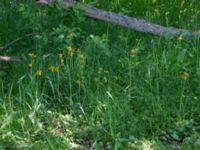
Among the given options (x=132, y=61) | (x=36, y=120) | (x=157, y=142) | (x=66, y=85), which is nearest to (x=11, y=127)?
(x=36, y=120)

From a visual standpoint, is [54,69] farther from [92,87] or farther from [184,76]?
[184,76]

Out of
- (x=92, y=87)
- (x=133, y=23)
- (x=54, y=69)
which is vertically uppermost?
(x=133, y=23)

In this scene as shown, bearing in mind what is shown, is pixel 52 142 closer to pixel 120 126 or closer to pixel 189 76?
pixel 120 126

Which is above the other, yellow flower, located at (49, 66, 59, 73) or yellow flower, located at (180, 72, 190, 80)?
yellow flower, located at (49, 66, 59, 73)

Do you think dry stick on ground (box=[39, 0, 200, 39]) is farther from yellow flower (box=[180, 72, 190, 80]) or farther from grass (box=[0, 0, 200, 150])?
yellow flower (box=[180, 72, 190, 80])

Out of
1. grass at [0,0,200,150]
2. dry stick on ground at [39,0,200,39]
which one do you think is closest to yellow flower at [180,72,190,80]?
grass at [0,0,200,150]

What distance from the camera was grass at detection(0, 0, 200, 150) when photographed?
394 cm

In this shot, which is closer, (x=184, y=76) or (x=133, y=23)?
(x=184, y=76)

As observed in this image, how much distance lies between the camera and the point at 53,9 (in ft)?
18.0

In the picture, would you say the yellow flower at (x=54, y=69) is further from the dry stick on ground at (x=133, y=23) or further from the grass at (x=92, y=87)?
the dry stick on ground at (x=133, y=23)

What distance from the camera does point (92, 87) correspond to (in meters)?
4.48

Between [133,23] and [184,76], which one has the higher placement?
[133,23]

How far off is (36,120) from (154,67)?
127 cm

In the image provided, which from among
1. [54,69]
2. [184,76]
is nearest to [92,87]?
[54,69]
